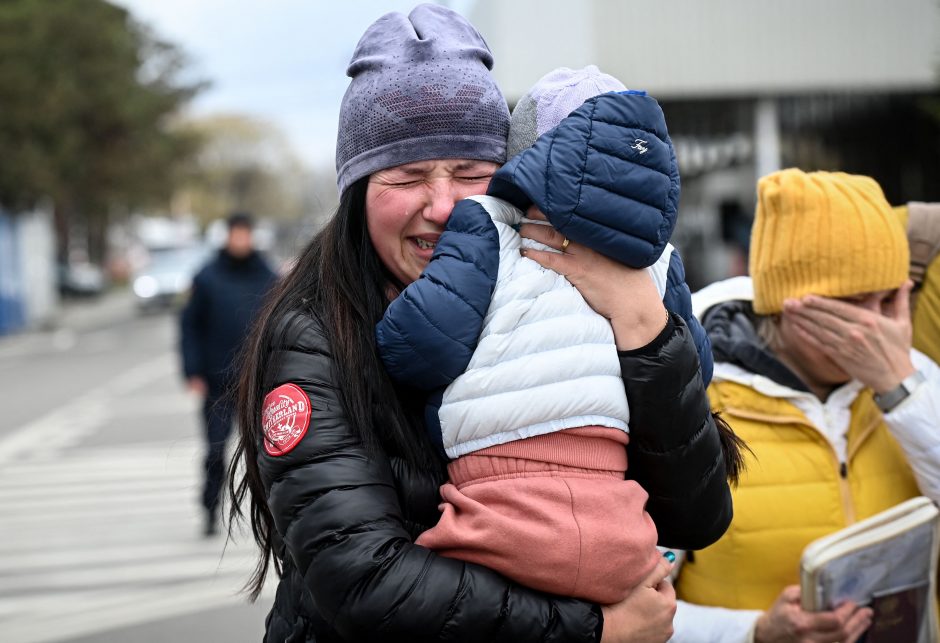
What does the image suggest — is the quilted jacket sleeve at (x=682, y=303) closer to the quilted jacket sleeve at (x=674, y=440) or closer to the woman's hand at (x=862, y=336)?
the quilted jacket sleeve at (x=674, y=440)

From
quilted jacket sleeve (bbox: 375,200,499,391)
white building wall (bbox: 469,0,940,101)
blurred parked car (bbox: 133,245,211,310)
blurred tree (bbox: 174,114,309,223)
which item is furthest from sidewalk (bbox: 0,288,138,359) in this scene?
blurred tree (bbox: 174,114,309,223)

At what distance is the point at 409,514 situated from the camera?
179cm

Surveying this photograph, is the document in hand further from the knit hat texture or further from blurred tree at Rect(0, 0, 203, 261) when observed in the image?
blurred tree at Rect(0, 0, 203, 261)

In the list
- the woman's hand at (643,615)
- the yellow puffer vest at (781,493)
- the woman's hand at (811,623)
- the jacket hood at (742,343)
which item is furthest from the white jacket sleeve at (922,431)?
the woman's hand at (643,615)

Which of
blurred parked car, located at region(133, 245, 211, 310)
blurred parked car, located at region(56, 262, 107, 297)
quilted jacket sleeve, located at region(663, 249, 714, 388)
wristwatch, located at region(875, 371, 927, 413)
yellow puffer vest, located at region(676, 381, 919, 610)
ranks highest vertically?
quilted jacket sleeve, located at region(663, 249, 714, 388)

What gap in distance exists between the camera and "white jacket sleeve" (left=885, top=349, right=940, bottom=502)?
2.32 m

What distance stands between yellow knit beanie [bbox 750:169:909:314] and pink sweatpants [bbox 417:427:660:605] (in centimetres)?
93

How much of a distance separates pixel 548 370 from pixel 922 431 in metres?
1.09

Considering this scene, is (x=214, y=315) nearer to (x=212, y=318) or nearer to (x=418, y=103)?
(x=212, y=318)

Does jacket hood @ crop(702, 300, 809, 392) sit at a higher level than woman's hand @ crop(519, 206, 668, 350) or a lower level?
lower

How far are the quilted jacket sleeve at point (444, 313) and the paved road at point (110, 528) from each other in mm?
902

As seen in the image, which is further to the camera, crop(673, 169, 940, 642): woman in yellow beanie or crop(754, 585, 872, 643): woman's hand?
crop(673, 169, 940, 642): woman in yellow beanie

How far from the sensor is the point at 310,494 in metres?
1.69

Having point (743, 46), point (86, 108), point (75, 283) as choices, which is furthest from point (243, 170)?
point (743, 46)
